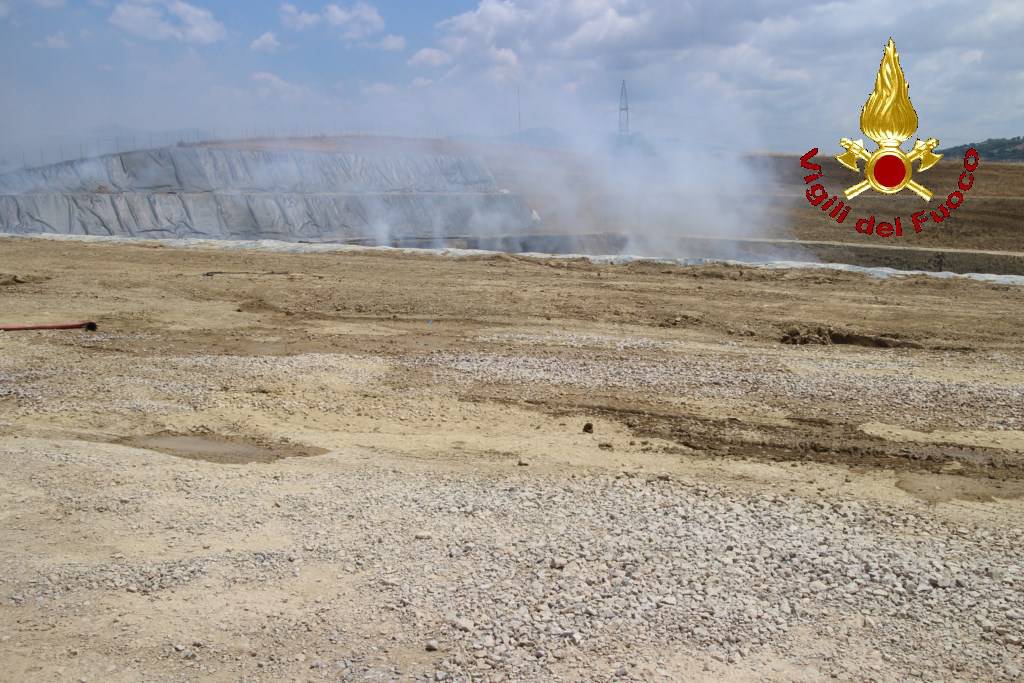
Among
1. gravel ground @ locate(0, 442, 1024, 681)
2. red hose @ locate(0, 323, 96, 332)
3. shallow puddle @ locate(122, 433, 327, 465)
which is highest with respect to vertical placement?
red hose @ locate(0, 323, 96, 332)

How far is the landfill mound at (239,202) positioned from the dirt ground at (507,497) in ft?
48.7

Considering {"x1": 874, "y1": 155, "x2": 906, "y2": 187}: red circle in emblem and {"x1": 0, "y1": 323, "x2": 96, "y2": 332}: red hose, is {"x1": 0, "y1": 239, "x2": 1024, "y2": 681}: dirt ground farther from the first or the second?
{"x1": 874, "y1": 155, "x2": 906, "y2": 187}: red circle in emblem

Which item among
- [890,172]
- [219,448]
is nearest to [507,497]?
[219,448]

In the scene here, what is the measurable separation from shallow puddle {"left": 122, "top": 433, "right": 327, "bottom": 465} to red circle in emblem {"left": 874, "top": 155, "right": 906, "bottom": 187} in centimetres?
1690

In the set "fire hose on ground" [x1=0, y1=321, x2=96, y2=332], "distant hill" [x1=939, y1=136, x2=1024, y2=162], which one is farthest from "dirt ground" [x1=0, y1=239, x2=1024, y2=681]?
"distant hill" [x1=939, y1=136, x2=1024, y2=162]

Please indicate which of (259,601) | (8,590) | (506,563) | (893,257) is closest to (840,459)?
(506,563)

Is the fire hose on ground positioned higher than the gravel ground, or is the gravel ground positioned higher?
the fire hose on ground

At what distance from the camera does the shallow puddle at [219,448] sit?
256 inches

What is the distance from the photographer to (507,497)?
566cm

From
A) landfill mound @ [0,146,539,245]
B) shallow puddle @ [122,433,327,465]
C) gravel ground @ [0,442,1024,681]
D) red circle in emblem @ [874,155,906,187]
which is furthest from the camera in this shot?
landfill mound @ [0,146,539,245]

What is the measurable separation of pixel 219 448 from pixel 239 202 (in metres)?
21.5

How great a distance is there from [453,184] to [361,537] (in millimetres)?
30135

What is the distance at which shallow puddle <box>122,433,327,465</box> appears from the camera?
6500 millimetres

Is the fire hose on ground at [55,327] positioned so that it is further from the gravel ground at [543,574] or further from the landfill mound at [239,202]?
the landfill mound at [239,202]
